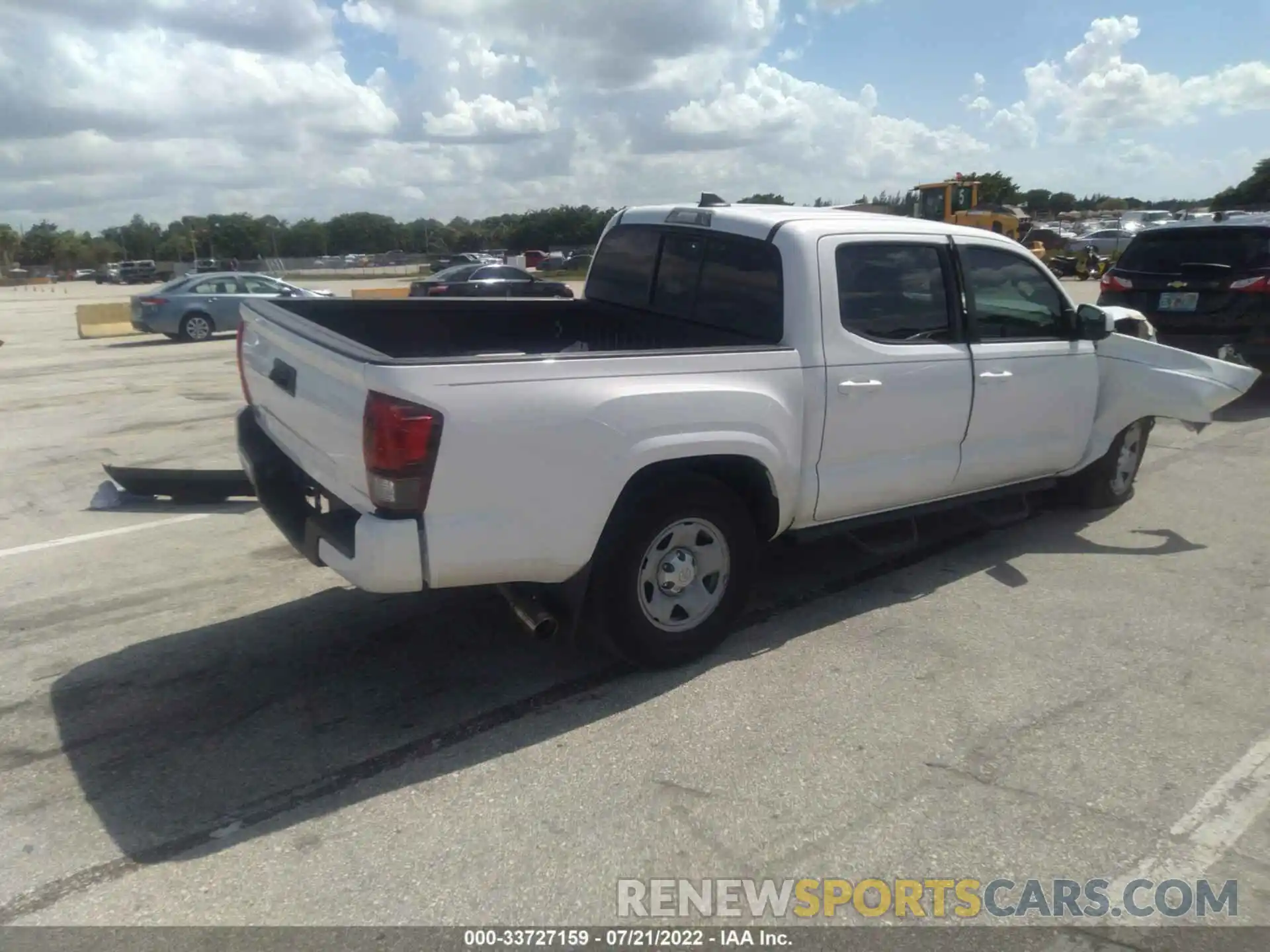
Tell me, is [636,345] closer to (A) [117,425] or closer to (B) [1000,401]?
(B) [1000,401]

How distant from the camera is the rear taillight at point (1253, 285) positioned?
1020cm

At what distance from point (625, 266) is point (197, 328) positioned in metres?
18.3

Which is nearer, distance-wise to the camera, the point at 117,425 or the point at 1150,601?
the point at 1150,601

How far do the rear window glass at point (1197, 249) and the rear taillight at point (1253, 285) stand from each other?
0.15 meters

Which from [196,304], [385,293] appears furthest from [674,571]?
[385,293]

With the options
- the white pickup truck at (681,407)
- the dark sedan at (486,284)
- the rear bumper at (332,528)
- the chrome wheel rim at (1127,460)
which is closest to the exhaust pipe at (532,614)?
the white pickup truck at (681,407)

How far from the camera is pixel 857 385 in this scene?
4816mm

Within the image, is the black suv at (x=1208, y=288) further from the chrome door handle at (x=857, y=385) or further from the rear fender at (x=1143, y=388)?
the chrome door handle at (x=857, y=385)

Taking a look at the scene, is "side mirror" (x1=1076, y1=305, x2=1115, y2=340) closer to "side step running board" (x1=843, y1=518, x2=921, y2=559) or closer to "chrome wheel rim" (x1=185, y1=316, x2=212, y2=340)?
"side step running board" (x1=843, y1=518, x2=921, y2=559)

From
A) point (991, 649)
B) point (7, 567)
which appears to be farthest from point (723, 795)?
point (7, 567)

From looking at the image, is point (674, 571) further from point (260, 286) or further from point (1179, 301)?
point (260, 286)

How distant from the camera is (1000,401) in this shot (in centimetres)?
561

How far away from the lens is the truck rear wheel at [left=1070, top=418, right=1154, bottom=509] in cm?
677

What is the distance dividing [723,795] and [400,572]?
1.40m
